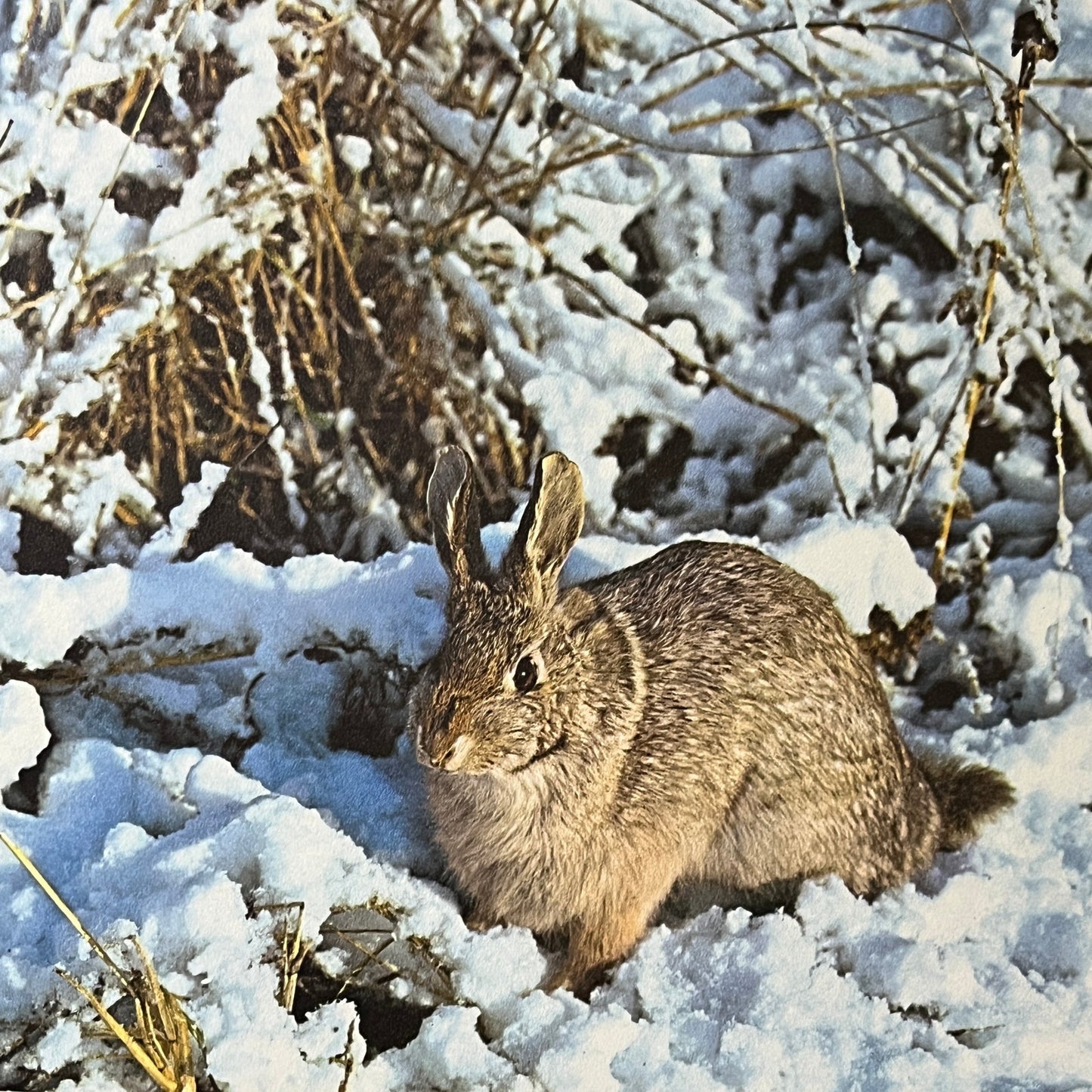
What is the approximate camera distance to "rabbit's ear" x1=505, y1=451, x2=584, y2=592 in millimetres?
1475

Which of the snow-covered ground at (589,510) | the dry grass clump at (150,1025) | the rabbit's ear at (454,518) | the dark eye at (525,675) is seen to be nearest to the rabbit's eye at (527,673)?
the dark eye at (525,675)

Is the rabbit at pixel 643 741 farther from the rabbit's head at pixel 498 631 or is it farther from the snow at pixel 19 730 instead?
the snow at pixel 19 730

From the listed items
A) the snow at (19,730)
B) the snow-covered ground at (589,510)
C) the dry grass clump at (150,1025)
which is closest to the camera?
the dry grass clump at (150,1025)

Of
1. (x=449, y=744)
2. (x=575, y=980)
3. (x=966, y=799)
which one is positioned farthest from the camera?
(x=966, y=799)

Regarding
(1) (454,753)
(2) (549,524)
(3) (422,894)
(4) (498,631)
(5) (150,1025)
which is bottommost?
(5) (150,1025)

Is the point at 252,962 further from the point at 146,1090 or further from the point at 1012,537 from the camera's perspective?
the point at 1012,537

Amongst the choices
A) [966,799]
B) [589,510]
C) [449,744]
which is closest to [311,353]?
[589,510]

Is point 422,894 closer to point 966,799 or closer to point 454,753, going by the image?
point 454,753

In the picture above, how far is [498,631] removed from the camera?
1502 millimetres

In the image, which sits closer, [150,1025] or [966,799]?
[150,1025]

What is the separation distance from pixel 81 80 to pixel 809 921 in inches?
59.5

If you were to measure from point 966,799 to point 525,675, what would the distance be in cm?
70

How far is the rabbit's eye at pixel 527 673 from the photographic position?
4.92ft

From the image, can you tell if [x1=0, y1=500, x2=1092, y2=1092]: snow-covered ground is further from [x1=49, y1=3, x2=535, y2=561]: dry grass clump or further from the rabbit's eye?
the rabbit's eye
